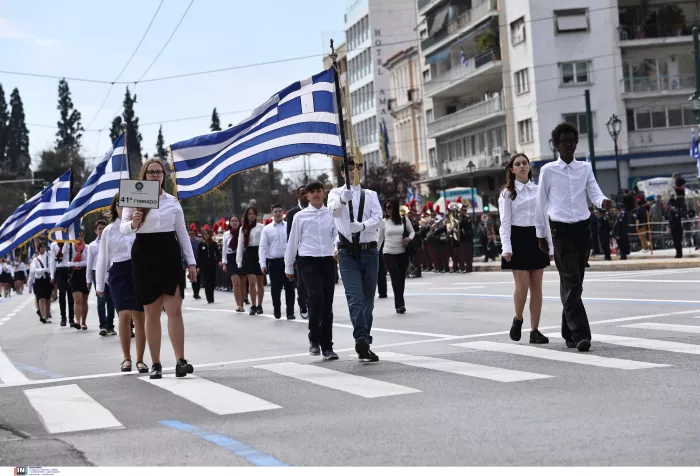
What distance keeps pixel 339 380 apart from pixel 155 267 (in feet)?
7.13

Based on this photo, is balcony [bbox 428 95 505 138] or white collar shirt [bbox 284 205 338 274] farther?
balcony [bbox 428 95 505 138]

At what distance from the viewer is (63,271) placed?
994 inches

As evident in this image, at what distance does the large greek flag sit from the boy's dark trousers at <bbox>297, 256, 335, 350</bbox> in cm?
171

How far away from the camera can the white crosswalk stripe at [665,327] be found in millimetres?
13511

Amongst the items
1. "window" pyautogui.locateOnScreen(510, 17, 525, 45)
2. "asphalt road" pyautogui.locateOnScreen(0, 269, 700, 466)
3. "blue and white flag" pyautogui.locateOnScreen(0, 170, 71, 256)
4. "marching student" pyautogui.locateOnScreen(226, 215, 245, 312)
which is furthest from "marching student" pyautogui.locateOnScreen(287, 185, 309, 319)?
"window" pyautogui.locateOnScreen(510, 17, 525, 45)

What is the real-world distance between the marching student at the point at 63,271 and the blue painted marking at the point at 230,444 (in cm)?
1597

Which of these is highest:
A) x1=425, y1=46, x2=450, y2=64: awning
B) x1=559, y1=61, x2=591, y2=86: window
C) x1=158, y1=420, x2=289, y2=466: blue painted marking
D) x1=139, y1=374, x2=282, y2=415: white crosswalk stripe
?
x1=425, y1=46, x2=450, y2=64: awning

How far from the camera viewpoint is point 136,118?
155375 mm

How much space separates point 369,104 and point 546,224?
9611cm

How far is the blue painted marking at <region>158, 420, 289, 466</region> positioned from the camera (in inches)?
266

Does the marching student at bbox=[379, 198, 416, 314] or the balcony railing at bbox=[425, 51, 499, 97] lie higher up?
the balcony railing at bbox=[425, 51, 499, 97]

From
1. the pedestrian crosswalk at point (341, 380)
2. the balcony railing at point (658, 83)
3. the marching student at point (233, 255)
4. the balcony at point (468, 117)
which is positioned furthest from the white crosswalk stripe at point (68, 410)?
the balcony at point (468, 117)

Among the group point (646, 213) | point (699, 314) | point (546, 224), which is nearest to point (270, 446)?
point (546, 224)

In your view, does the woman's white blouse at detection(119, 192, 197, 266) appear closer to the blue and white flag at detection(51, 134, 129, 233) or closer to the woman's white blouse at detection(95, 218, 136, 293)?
the woman's white blouse at detection(95, 218, 136, 293)
